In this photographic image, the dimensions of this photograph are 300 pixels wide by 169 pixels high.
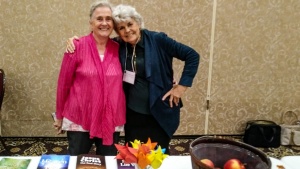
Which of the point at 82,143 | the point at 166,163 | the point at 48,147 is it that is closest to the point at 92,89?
the point at 82,143

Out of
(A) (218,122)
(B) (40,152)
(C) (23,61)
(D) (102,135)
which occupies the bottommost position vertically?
(B) (40,152)

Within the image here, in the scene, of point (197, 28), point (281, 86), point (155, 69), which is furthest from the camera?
point (281, 86)

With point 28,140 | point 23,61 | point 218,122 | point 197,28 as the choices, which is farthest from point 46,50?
point 218,122

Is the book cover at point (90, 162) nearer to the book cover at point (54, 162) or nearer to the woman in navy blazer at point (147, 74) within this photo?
the book cover at point (54, 162)

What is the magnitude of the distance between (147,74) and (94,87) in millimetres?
306

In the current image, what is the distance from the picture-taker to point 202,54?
3303 mm

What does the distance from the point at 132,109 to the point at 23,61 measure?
179 cm

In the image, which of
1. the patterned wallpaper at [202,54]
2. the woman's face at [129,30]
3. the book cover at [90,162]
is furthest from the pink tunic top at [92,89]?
the patterned wallpaper at [202,54]

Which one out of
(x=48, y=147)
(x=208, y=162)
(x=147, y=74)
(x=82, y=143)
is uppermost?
(x=147, y=74)

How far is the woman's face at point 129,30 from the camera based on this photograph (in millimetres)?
1777

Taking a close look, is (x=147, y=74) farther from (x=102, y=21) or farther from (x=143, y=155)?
(x=143, y=155)

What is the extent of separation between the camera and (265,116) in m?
3.55

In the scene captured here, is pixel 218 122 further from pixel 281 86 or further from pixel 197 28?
pixel 197 28

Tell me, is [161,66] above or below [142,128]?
above
